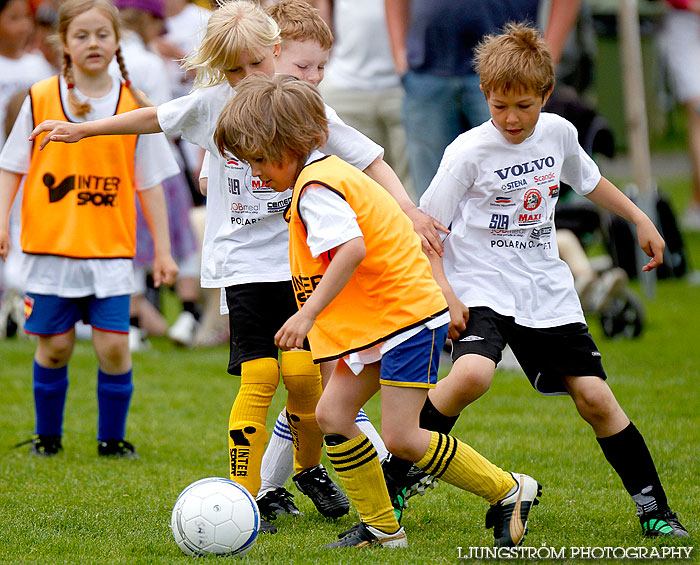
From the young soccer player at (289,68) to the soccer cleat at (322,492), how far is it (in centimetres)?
2

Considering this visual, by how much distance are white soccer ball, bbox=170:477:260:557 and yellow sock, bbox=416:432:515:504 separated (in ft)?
1.91

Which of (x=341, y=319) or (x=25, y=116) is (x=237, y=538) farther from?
(x=25, y=116)

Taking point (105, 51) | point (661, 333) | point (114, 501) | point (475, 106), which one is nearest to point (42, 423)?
point (114, 501)

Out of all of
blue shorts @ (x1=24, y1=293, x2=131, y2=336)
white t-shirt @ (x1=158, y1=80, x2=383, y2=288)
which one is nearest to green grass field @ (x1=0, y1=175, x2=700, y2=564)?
blue shorts @ (x1=24, y1=293, x2=131, y2=336)

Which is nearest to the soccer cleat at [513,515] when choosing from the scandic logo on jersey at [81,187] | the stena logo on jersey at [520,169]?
the stena logo on jersey at [520,169]

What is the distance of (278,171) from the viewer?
3.51 meters

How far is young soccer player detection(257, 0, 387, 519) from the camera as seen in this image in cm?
407

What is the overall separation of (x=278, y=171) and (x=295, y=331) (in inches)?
21.6

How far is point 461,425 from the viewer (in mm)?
5434

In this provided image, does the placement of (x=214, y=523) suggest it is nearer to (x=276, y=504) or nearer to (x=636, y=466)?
(x=276, y=504)

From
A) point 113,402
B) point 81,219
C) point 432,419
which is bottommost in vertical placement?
point 113,402

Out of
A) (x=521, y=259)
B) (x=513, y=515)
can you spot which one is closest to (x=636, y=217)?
(x=521, y=259)

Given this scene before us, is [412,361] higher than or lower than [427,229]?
lower

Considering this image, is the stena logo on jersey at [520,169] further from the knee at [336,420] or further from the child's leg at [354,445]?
the knee at [336,420]
